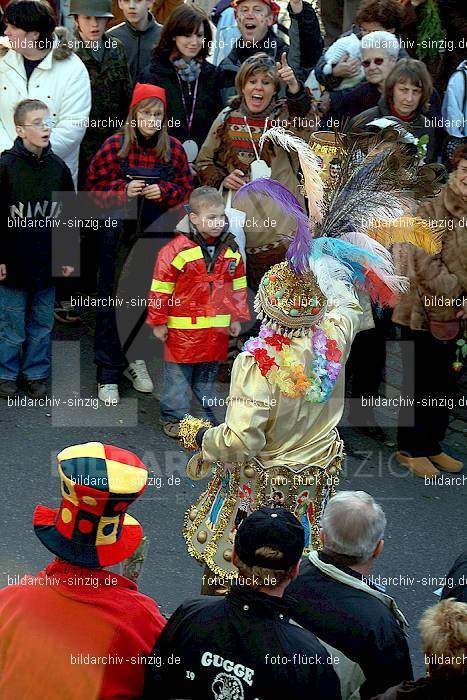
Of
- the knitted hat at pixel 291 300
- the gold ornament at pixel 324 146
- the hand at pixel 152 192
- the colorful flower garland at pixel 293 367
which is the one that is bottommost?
the colorful flower garland at pixel 293 367

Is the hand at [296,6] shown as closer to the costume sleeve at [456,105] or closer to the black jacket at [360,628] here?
the costume sleeve at [456,105]

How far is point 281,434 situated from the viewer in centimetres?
496

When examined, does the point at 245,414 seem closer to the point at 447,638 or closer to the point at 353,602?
the point at 353,602

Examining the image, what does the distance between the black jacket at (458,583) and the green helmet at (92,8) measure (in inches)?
207

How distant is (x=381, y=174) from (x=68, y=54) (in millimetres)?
3669

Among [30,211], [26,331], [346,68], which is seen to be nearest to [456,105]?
[346,68]

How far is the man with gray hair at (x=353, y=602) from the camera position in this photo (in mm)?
3988

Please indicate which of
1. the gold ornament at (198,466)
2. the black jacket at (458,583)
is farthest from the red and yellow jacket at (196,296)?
the black jacket at (458,583)

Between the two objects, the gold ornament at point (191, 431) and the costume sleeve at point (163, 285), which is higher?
the costume sleeve at point (163, 285)

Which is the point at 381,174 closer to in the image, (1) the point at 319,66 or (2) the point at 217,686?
(2) the point at 217,686

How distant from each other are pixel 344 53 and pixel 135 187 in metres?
2.25

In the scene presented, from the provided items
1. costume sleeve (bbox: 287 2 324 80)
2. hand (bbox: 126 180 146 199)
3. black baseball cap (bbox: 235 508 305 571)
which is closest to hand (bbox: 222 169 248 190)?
hand (bbox: 126 180 146 199)

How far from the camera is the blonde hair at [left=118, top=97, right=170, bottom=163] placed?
7352 millimetres

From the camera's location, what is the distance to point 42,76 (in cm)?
787
